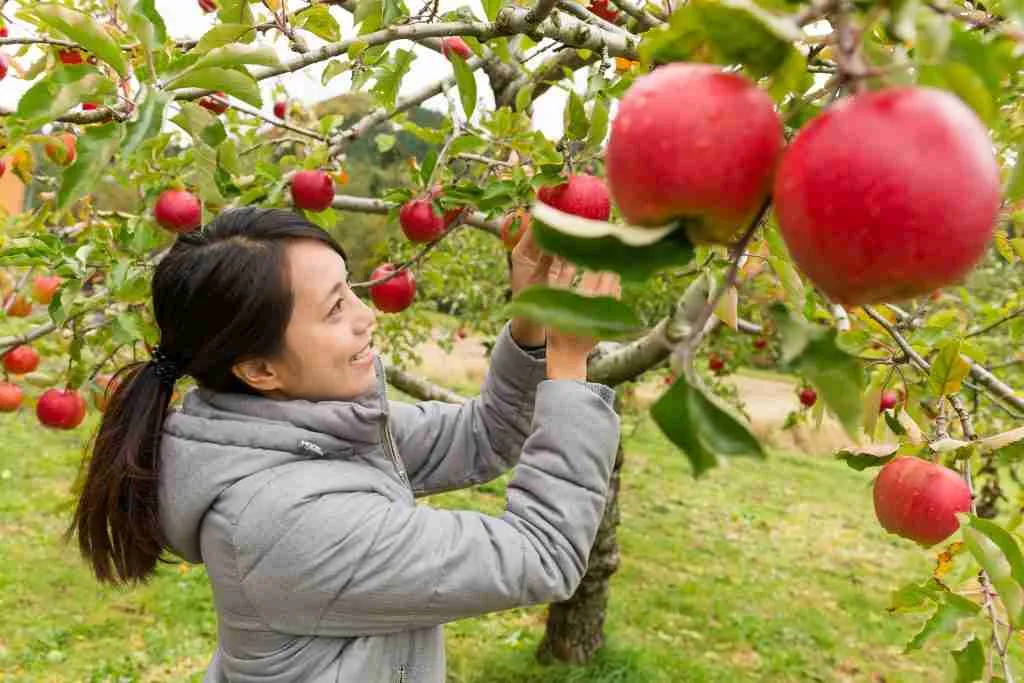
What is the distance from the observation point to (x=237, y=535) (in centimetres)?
127

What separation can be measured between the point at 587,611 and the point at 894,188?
12.4ft

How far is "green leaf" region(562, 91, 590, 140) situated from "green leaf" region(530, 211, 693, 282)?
0.76 meters

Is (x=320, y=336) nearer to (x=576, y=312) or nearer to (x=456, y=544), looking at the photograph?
(x=456, y=544)

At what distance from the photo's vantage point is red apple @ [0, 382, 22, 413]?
2719 mm

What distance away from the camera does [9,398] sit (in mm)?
2732

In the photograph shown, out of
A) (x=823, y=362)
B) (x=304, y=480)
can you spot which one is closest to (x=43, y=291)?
(x=304, y=480)

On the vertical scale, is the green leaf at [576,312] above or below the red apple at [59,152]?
above

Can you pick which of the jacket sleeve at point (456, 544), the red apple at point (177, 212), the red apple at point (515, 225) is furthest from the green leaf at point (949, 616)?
the red apple at point (177, 212)

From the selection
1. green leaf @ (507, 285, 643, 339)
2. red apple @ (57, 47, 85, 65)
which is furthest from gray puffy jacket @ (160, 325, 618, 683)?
red apple @ (57, 47, 85, 65)

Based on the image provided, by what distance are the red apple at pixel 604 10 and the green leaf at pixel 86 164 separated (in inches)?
A: 54.2

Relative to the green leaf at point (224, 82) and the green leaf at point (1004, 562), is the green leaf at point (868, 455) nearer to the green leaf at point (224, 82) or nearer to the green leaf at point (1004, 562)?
the green leaf at point (1004, 562)

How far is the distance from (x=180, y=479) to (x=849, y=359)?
1.13m

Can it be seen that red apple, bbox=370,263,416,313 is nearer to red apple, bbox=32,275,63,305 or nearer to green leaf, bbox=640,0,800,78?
red apple, bbox=32,275,63,305

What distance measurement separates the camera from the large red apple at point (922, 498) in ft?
4.82
